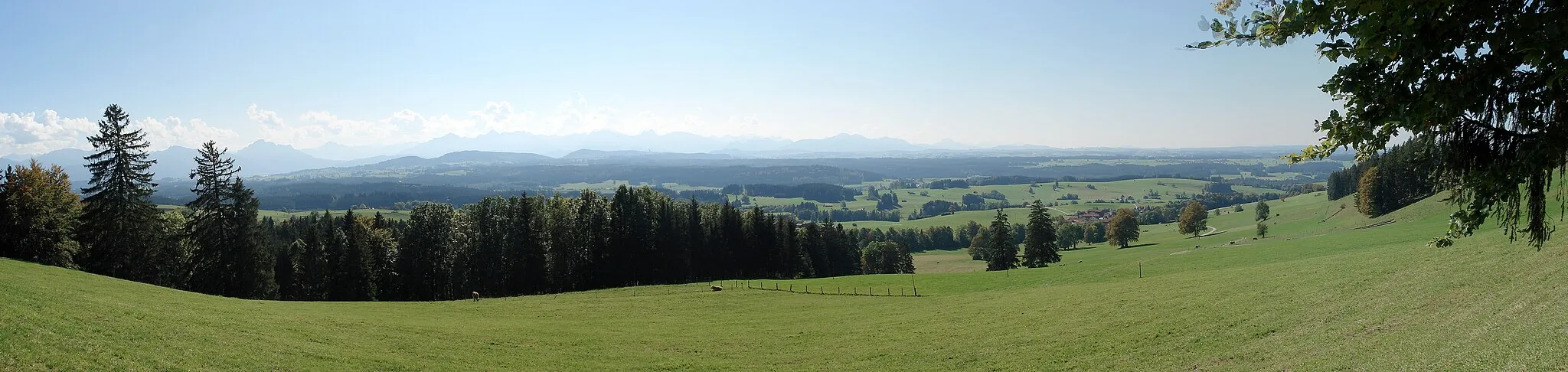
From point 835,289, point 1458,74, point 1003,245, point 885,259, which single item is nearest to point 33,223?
point 835,289

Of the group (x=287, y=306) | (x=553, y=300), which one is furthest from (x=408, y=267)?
(x=287, y=306)

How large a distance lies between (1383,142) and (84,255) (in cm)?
7040

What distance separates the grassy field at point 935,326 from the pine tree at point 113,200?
50.4ft

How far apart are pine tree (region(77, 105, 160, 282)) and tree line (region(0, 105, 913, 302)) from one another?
0.08 metres

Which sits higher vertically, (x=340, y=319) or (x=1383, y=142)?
(x=1383, y=142)

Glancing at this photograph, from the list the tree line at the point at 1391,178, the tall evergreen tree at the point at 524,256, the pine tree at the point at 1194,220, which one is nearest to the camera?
the tree line at the point at 1391,178

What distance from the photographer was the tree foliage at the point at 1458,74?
5246 millimetres

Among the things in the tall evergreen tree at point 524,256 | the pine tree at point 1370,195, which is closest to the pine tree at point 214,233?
the tall evergreen tree at point 524,256

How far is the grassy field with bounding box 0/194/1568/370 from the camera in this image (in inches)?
643

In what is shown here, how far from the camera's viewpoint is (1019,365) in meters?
22.5

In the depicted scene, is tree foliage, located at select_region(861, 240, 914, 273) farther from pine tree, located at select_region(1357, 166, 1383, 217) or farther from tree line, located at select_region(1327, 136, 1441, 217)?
tree line, located at select_region(1327, 136, 1441, 217)

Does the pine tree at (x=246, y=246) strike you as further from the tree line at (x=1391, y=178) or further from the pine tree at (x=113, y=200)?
the tree line at (x=1391, y=178)

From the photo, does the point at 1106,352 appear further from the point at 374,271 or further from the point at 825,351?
the point at 374,271

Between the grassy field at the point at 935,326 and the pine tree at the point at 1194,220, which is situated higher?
the grassy field at the point at 935,326
